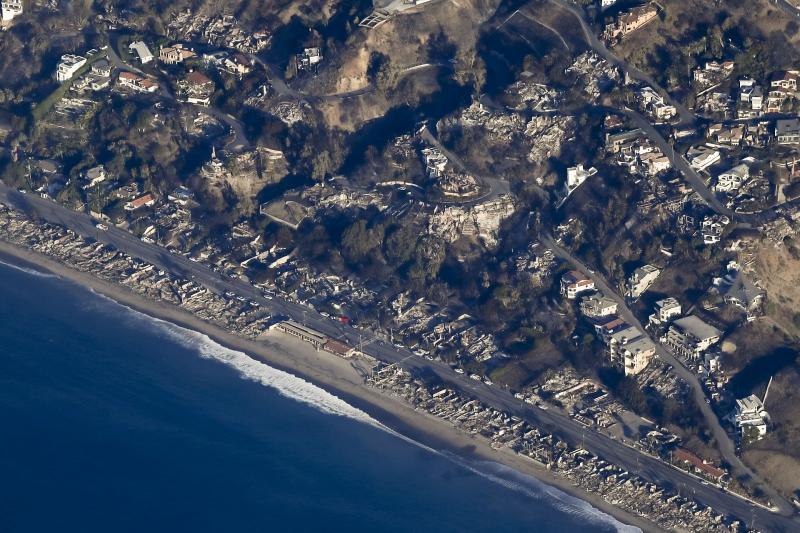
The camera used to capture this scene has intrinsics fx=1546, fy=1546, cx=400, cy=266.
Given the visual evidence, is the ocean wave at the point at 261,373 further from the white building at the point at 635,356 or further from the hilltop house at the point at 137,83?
the hilltop house at the point at 137,83

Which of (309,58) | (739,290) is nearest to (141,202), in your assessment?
(309,58)

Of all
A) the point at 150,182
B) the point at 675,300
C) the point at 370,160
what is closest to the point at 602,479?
the point at 675,300

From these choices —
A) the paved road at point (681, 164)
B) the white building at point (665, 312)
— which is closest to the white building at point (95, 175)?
the paved road at point (681, 164)

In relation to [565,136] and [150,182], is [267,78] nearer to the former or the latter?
[150,182]

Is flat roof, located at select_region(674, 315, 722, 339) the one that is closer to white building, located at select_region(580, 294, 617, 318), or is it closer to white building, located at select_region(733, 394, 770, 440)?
white building, located at select_region(580, 294, 617, 318)

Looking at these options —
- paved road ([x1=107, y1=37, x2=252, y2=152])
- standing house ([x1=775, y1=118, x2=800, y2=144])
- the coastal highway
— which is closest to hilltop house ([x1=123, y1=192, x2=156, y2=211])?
the coastal highway

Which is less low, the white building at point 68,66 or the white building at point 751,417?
the white building at point 68,66
